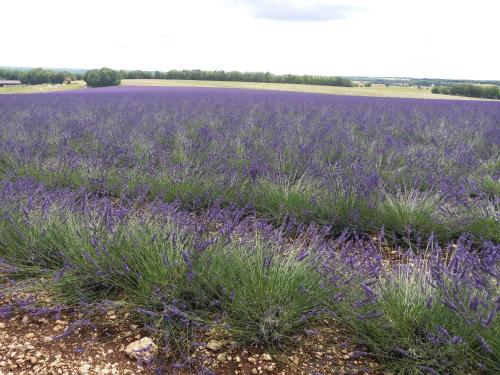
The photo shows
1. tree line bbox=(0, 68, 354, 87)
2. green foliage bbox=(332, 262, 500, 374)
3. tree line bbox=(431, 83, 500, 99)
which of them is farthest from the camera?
tree line bbox=(0, 68, 354, 87)

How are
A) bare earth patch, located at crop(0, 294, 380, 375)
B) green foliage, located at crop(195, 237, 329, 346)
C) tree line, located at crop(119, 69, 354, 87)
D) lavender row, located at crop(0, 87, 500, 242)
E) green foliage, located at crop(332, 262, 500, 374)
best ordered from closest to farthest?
green foliage, located at crop(332, 262, 500, 374) → bare earth patch, located at crop(0, 294, 380, 375) → green foliage, located at crop(195, 237, 329, 346) → lavender row, located at crop(0, 87, 500, 242) → tree line, located at crop(119, 69, 354, 87)

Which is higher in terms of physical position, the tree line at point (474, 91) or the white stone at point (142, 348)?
the tree line at point (474, 91)

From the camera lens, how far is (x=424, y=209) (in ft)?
10.4

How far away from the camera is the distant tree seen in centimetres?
4184

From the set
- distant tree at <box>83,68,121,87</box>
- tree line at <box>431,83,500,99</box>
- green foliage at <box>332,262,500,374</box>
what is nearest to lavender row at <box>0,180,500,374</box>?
green foliage at <box>332,262,500,374</box>

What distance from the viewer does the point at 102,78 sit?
42562 mm

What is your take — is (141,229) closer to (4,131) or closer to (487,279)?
(487,279)

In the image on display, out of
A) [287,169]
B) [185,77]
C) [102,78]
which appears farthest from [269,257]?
[185,77]

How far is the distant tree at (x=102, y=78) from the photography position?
4184cm

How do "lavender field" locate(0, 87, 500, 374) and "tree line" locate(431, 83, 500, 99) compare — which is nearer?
"lavender field" locate(0, 87, 500, 374)

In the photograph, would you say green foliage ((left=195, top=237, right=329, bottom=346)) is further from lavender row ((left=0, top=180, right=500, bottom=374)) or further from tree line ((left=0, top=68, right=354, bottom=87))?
tree line ((left=0, top=68, right=354, bottom=87))

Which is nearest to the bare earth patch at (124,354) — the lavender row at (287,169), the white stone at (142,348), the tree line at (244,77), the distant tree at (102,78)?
the white stone at (142,348)

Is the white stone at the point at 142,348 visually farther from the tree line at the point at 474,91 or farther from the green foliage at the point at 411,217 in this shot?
the tree line at the point at 474,91

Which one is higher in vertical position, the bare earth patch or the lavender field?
the lavender field
